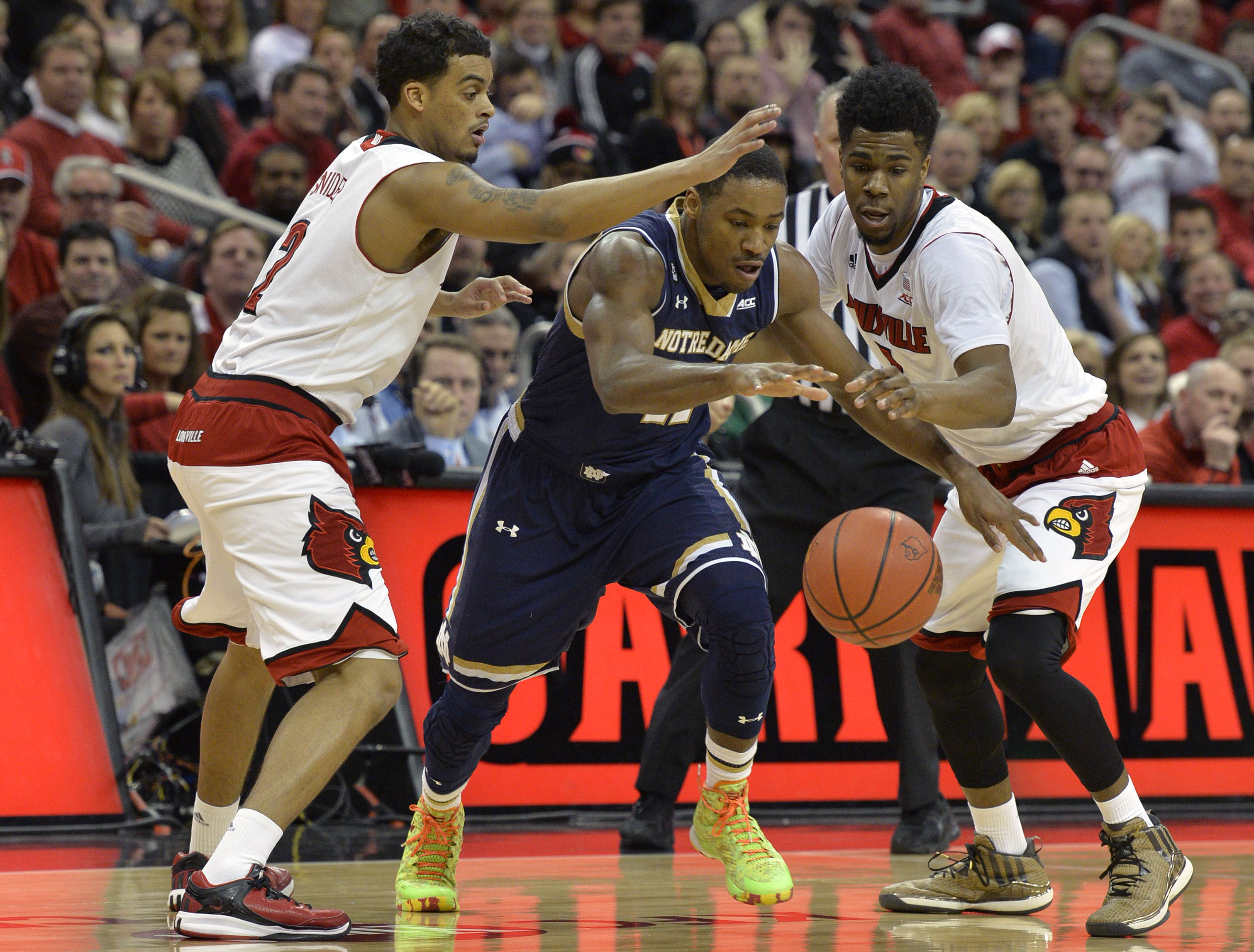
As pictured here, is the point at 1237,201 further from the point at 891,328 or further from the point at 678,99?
the point at 891,328

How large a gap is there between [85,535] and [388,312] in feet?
9.62

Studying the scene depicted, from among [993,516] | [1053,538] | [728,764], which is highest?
[993,516]

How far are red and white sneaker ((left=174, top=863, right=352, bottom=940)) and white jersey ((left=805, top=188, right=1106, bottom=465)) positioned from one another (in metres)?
2.20

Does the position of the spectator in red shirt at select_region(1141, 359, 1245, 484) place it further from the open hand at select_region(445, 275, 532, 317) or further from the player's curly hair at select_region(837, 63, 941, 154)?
the open hand at select_region(445, 275, 532, 317)

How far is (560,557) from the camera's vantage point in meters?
4.66

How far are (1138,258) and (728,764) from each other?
8.15 meters

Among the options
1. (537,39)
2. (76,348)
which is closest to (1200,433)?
(76,348)

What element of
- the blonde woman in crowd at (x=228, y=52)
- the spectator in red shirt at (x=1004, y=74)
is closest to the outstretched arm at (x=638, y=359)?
the blonde woman in crowd at (x=228, y=52)

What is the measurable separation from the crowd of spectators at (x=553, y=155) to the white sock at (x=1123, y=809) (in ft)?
A: 9.36

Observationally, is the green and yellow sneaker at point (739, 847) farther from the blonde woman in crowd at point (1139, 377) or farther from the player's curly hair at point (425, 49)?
the blonde woman in crowd at point (1139, 377)

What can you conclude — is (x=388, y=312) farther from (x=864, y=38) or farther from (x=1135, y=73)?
(x=1135, y=73)

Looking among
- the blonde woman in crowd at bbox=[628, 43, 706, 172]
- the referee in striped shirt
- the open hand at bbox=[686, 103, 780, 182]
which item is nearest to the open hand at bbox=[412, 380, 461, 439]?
the referee in striped shirt

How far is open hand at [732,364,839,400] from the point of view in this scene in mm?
3670

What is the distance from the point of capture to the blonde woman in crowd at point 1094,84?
46.5 feet
